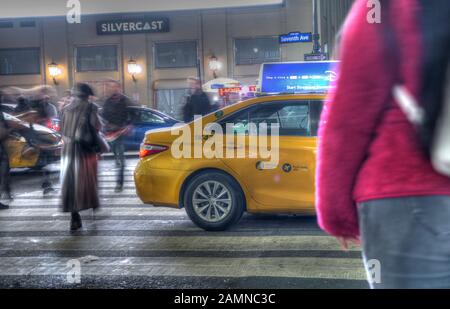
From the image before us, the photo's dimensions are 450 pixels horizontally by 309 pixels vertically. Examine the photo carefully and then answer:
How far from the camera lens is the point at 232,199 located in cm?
676

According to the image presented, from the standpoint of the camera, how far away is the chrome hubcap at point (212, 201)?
679 cm

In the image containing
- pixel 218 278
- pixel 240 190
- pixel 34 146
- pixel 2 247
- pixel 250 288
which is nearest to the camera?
pixel 250 288

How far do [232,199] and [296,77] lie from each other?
6.74m

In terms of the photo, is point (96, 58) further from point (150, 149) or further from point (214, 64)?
point (150, 149)

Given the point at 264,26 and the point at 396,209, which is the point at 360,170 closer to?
the point at 396,209

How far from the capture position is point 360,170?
5.35ft

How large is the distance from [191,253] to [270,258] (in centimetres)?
81

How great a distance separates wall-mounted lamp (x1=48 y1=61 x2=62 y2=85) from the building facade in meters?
0.19

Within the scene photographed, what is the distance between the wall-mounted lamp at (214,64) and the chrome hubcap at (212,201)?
2370 centimetres

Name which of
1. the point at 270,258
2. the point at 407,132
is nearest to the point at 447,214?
the point at 407,132

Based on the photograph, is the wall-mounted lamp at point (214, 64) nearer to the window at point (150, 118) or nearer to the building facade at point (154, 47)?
the building facade at point (154, 47)

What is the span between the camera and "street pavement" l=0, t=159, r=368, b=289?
4.91m

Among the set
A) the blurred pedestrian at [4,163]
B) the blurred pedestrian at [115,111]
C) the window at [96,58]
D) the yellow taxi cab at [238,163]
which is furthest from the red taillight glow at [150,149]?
the window at [96,58]

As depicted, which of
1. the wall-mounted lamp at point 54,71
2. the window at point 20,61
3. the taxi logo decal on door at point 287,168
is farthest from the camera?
the window at point 20,61
